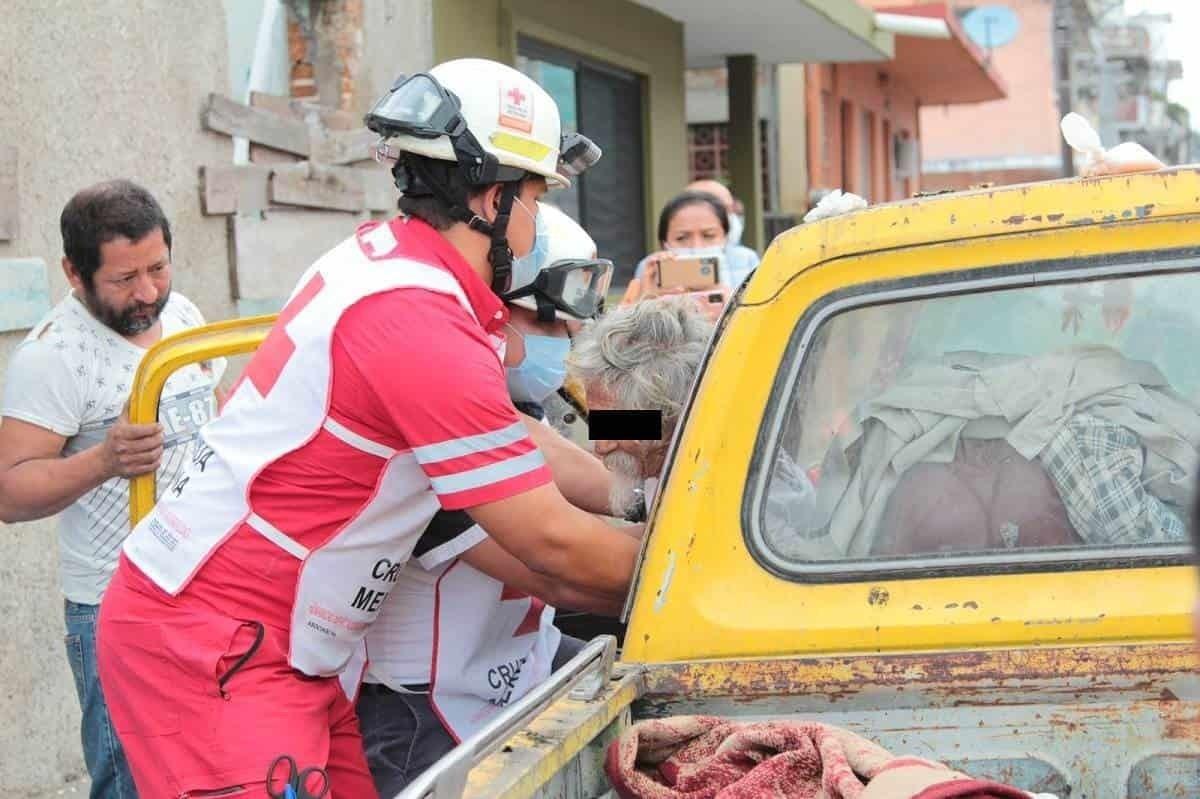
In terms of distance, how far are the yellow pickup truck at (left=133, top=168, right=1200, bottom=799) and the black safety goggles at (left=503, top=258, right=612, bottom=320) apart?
0.54m

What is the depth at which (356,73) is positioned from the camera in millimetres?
7566

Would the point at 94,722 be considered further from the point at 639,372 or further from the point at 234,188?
the point at 234,188

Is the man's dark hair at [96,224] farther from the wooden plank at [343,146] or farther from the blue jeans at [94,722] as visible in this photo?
the wooden plank at [343,146]

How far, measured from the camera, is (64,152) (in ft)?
17.4

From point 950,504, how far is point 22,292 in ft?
11.9

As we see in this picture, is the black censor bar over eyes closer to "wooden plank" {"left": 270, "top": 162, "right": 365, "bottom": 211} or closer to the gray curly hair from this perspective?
the gray curly hair

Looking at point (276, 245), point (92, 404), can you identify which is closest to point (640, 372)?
point (92, 404)

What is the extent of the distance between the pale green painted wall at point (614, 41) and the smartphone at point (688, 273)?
11.2 ft

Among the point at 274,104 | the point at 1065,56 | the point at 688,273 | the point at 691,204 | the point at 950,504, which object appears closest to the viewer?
the point at 950,504

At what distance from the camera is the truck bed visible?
2.16m

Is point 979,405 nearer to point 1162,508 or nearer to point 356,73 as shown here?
point 1162,508

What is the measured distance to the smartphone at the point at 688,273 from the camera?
522 cm

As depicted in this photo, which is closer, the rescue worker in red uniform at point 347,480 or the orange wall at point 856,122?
the rescue worker in red uniform at point 347,480

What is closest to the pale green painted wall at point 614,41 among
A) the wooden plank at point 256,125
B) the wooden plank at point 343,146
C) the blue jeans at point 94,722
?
the wooden plank at point 343,146
